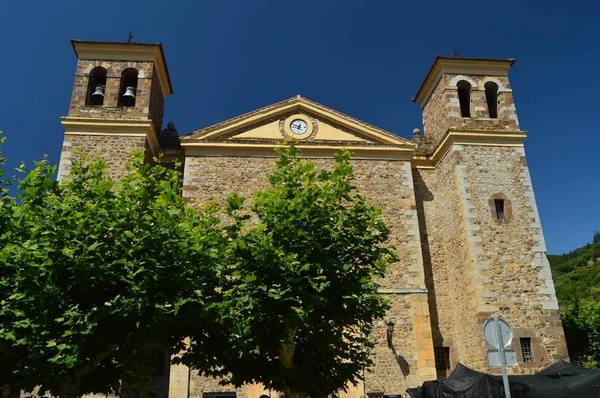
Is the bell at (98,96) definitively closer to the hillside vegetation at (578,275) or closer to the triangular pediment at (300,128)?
the triangular pediment at (300,128)

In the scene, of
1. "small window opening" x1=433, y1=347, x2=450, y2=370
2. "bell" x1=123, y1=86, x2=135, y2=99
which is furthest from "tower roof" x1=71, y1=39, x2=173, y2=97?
"small window opening" x1=433, y1=347, x2=450, y2=370

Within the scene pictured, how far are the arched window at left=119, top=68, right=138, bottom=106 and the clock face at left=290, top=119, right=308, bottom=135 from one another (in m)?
5.50

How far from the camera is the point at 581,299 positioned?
3900cm

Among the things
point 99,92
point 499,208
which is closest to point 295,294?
point 499,208

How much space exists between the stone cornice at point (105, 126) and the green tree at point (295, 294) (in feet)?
25.9

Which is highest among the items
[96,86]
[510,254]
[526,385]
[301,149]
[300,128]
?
[96,86]

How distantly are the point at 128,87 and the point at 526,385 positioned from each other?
575 inches

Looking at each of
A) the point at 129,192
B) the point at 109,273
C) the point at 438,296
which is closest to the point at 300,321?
the point at 109,273

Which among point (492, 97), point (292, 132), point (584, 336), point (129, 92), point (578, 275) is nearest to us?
point (129, 92)

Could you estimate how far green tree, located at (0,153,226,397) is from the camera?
313 inches

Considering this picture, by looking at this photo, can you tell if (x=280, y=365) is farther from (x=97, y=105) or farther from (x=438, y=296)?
(x=97, y=105)

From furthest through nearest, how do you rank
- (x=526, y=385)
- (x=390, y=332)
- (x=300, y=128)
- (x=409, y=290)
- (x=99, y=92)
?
1. (x=300, y=128)
2. (x=99, y=92)
3. (x=409, y=290)
4. (x=390, y=332)
5. (x=526, y=385)

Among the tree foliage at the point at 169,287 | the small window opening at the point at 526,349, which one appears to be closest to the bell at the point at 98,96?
the tree foliage at the point at 169,287

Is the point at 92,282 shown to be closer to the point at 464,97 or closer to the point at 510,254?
the point at 510,254
